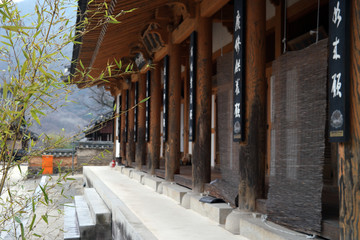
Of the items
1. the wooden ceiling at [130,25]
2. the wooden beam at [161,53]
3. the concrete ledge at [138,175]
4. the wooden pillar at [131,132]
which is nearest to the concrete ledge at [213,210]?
the wooden ceiling at [130,25]

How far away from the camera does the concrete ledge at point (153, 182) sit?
8292 mm

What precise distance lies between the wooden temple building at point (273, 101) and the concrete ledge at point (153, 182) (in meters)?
0.28

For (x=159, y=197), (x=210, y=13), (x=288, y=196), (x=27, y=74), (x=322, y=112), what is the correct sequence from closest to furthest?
(x=27, y=74) < (x=322, y=112) < (x=288, y=196) < (x=210, y=13) < (x=159, y=197)

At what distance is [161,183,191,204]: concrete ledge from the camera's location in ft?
22.4

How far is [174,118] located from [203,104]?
1.86m

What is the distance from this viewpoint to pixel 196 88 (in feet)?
20.9

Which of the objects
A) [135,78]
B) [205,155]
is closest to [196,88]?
[205,155]

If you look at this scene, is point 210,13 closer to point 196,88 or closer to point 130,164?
point 196,88

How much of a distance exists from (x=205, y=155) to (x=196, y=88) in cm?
111

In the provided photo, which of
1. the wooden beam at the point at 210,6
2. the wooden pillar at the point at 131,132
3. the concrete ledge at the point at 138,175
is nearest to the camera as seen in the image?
the wooden beam at the point at 210,6

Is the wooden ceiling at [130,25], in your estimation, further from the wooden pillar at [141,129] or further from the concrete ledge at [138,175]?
the concrete ledge at [138,175]

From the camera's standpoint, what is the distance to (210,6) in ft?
19.0

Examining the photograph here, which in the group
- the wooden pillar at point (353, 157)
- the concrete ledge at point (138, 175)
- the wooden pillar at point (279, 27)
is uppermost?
the wooden pillar at point (279, 27)

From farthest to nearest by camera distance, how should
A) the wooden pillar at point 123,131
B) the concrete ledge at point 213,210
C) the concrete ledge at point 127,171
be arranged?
the wooden pillar at point 123,131, the concrete ledge at point 127,171, the concrete ledge at point 213,210
